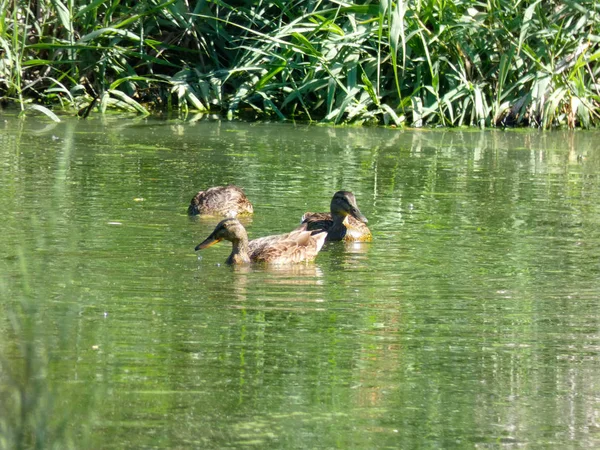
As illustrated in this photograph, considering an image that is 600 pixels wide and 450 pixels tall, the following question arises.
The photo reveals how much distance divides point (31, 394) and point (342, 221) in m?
5.50

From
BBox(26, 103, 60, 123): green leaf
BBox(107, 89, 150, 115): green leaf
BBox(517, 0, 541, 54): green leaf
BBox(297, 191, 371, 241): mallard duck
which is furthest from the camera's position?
BBox(107, 89, 150, 115): green leaf

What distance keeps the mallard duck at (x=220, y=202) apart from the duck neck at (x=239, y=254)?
1227 millimetres

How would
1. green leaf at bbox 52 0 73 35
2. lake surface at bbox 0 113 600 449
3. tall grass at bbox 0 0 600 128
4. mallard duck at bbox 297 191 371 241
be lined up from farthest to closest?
green leaf at bbox 52 0 73 35 < tall grass at bbox 0 0 600 128 < mallard duck at bbox 297 191 371 241 < lake surface at bbox 0 113 600 449

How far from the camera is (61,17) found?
51.0 feet

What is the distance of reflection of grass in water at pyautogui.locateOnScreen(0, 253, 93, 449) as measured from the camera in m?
3.44

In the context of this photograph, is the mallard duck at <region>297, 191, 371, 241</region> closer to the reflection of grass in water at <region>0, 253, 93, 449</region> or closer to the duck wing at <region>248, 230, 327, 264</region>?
the duck wing at <region>248, 230, 327, 264</region>

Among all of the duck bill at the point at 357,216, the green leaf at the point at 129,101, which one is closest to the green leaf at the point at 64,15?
the green leaf at the point at 129,101

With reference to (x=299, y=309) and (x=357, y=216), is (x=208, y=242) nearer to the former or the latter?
(x=357, y=216)

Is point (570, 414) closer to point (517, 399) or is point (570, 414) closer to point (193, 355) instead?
point (517, 399)

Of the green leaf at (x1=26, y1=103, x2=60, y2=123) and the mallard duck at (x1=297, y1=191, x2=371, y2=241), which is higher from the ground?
the green leaf at (x1=26, y1=103, x2=60, y2=123)

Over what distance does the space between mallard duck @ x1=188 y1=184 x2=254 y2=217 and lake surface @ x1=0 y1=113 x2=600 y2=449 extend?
0.11 metres

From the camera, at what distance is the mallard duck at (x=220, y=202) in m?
9.48

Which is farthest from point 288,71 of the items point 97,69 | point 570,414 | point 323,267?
point 570,414

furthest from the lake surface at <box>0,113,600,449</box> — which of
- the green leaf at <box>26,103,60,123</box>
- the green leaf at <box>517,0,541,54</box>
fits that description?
the green leaf at <box>517,0,541,54</box>
